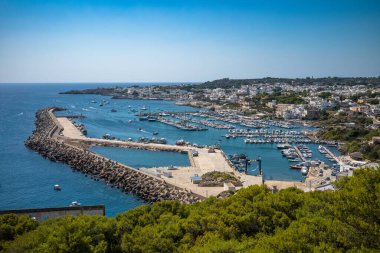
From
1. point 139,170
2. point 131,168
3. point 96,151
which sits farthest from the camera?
point 96,151

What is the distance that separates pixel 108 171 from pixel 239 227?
17.4m

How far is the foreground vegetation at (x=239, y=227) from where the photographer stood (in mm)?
6590

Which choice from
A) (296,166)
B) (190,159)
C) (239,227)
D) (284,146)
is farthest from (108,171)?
(284,146)

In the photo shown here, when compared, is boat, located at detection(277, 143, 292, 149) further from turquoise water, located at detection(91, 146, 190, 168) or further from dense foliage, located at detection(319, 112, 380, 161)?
turquoise water, located at detection(91, 146, 190, 168)

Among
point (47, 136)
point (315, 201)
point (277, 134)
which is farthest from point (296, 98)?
point (315, 201)

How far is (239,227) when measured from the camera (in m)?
9.66

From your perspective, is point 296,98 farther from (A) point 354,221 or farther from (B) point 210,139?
(A) point 354,221

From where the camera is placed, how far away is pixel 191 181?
23250mm

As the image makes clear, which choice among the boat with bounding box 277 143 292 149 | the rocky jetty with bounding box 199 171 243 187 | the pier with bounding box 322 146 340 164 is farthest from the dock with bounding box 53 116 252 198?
the pier with bounding box 322 146 340 164

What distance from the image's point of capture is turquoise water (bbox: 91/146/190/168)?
29234 millimetres

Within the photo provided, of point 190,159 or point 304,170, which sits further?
point 190,159

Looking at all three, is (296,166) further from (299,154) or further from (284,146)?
(284,146)

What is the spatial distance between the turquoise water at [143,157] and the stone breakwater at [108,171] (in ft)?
7.09

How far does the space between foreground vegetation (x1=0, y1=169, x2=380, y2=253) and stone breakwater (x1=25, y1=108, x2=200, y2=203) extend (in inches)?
338
